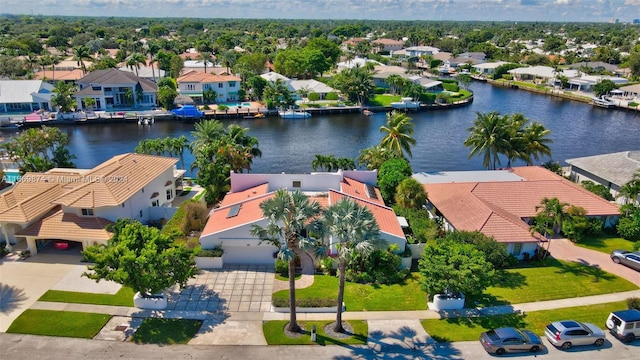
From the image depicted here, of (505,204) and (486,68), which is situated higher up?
(486,68)

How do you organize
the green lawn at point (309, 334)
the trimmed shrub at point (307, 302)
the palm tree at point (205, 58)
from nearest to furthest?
1. the green lawn at point (309, 334)
2. the trimmed shrub at point (307, 302)
3. the palm tree at point (205, 58)

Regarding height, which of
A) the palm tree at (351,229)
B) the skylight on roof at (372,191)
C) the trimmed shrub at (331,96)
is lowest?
the skylight on roof at (372,191)

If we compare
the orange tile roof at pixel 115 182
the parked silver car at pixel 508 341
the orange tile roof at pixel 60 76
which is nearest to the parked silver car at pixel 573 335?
the parked silver car at pixel 508 341

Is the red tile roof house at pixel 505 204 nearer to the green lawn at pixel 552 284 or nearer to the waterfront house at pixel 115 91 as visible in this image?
the green lawn at pixel 552 284

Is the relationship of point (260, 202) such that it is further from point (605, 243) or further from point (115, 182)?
point (605, 243)

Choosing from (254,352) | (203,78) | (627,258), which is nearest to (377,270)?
(254,352)

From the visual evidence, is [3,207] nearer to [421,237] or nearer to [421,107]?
[421,237]

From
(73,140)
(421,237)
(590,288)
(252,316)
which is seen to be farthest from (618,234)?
(73,140)
